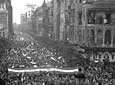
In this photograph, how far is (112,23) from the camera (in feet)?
171

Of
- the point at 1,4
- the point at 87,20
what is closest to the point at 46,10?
the point at 1,4

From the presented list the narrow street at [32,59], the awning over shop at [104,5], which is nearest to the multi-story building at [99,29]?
the awning over shop at [104,5]

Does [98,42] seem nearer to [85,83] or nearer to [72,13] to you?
[72,13]

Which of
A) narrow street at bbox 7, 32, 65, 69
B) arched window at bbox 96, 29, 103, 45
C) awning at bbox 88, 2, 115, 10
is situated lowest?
narrow street at bbox 7, 32, 65, 69

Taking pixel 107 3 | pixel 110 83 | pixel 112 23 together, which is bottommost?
pixel 110 83

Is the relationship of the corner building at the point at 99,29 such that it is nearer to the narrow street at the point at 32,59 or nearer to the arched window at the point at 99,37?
the arched window at the point at 99,37

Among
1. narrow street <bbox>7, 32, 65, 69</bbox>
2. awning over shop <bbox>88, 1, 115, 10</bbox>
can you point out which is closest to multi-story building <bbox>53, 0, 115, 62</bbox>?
awning over shop <bbox>88, 1, 115, 10</bbox>

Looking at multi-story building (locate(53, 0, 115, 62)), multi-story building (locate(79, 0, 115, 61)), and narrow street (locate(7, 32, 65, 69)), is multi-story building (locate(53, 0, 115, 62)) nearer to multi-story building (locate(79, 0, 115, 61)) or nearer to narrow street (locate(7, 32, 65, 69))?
multi-story building (locate(79, 0, 115, 61))

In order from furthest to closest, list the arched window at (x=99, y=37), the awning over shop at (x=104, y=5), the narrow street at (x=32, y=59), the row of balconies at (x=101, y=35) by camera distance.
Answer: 1. the arched window at (x=99, y=37)
2. the row of balconies at (x=101, y=35)
3. the awning over shop at (x=104, y=5)
4. the narrow street at (x=32, y=59)

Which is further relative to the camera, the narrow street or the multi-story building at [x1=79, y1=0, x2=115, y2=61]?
the multi-story building at [x1=79, y1=0, x2=115, y2=61]

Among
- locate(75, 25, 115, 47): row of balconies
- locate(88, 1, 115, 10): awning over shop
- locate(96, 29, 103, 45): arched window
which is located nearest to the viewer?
locate(88, 1, 115, 10): awning over shop

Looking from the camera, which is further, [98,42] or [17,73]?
[98,42]

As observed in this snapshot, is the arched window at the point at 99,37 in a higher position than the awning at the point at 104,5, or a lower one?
lower

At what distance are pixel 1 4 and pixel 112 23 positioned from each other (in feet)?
169
